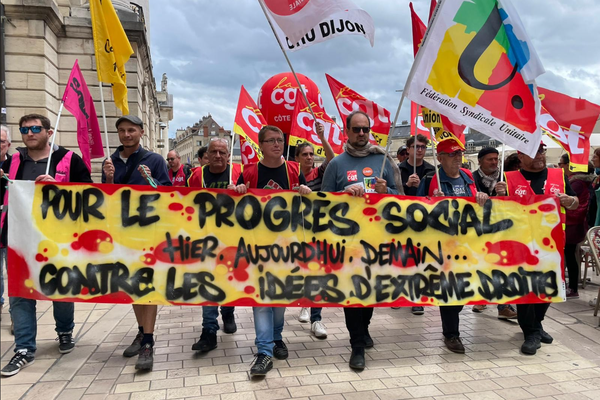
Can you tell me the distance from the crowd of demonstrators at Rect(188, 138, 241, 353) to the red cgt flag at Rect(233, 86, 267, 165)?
89 cm

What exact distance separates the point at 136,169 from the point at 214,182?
2.60 ft

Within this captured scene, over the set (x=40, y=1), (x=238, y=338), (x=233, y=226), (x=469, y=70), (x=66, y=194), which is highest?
(x=40, y=1)

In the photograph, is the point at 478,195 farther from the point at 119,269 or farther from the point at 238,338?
the point at 119,269

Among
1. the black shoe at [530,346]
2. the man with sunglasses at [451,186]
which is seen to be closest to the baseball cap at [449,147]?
the man with sunglasses at [451,186]

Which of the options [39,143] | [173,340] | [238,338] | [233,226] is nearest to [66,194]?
[39,143]

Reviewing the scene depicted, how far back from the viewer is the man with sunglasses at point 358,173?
390 cm

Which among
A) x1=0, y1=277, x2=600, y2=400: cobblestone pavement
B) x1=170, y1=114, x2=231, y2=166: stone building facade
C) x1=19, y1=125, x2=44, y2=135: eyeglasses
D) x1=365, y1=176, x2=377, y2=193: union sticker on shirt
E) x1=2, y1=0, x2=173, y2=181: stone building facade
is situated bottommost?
x1=0, y1=277, x2=600, y2=400: cobblestone pavement

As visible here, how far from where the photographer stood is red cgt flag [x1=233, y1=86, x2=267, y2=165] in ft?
18.0

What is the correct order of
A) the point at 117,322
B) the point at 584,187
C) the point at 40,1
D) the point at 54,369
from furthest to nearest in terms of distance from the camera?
the point at 40,1
the point at 584,187
the point at 117,322
the point at 54,369

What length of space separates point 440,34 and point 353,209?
168 centimetres

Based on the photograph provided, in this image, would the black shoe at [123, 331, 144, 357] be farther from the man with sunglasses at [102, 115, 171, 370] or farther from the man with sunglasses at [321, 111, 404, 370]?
the man with sunglasses at [321, 111, 404, 370]

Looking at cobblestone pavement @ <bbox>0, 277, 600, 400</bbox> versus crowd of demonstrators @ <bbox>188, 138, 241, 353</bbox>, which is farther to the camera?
crowd of demonstrators @ <bbox>188, 138, 241, 353</bbox>

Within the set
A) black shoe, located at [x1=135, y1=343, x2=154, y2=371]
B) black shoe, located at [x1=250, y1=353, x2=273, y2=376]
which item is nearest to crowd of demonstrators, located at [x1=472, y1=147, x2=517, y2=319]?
black shoe, located at [x1=250, y1=353, x2=273, y2=376]

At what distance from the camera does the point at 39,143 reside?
151 inches
